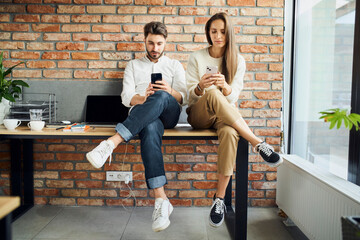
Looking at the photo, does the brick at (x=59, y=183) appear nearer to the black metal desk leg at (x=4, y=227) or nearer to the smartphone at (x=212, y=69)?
the smartphone at (x=212, y=69)

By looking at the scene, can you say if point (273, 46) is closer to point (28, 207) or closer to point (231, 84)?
point (231, 84)

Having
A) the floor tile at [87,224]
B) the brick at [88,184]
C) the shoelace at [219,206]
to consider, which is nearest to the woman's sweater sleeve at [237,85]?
the shoelace at [219,206]

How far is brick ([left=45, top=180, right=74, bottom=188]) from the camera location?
2367 mm

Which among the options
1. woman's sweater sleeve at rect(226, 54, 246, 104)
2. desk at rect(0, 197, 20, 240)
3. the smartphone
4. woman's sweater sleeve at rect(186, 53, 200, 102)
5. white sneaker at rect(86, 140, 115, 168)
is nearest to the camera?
desk at rect(0, 197, 20, 240)

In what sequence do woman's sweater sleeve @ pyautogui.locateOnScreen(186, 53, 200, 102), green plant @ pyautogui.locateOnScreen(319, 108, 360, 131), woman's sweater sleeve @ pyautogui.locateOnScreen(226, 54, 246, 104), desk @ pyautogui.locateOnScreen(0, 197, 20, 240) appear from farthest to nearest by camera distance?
woman's sweater sleeve @ pyautogui.locateOnScreen(186, 53, 200, 102)
woman's sweater sleeve @ pyautogui.locateOnScreen(226, 54, 246, 104)
green plant @ pyautogui.locateOnScreen(319, 108, 360, 131)
desk @ pyautogui.locateOnScreen(0, 197, 20, 240)

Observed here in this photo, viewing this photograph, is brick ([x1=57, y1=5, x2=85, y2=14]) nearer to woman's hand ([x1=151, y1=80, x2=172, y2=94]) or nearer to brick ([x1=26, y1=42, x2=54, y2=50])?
brick ([x1=26, y1=42, x2=54, y2=50])

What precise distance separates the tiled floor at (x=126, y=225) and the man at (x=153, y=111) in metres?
0.37

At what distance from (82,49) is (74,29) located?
172 mm

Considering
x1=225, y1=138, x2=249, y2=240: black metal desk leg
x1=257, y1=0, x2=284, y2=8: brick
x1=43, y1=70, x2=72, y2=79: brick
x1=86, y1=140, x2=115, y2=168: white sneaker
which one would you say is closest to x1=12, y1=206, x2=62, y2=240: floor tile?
x1=86, y1=140, x2=115, y2=168: white sneaker

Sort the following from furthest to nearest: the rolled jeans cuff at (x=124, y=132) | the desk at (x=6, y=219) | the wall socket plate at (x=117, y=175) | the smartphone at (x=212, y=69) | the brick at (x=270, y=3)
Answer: the wall socket plate at (x=117, y=175), the brick at (x=270, y=3), the smartphone at (x=212, y=69), the rolled jeans cuff at (x=124, y=132), the desk at (x=6, y=219)

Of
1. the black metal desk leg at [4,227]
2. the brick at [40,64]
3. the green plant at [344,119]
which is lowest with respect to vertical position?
the black metal desk leg at [4,227]

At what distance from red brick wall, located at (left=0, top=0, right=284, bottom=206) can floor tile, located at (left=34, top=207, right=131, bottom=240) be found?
139mm

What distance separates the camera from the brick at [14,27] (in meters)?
2.28

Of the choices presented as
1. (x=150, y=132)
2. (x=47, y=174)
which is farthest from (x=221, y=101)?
(x=47, y=174)
